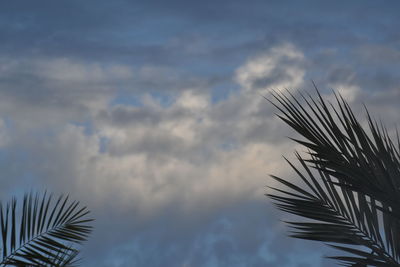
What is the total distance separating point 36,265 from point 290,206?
314cm

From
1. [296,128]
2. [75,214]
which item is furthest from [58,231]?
[296,128]

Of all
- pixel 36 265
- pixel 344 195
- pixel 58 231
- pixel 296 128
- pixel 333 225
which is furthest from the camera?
pixel 58 231

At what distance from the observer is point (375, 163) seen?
2.57 meters

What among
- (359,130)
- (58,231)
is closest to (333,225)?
(359,130)

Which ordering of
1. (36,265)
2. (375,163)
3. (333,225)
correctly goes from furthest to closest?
(36,265), (333,225), (375,163)

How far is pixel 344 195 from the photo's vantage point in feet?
10.6

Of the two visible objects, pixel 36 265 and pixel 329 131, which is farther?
pixel 36 265

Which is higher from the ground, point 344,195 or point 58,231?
point 58,231

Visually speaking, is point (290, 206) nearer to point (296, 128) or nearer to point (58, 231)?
point (296, 128)

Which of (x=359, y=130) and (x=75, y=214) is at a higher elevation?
(x=75, y=214)

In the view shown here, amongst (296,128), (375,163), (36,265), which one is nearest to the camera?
(375,163)

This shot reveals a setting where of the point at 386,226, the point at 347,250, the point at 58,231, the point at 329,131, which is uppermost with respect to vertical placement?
the point at 58,231

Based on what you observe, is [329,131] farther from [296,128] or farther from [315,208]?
[315,208]

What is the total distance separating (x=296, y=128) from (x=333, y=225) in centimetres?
60
